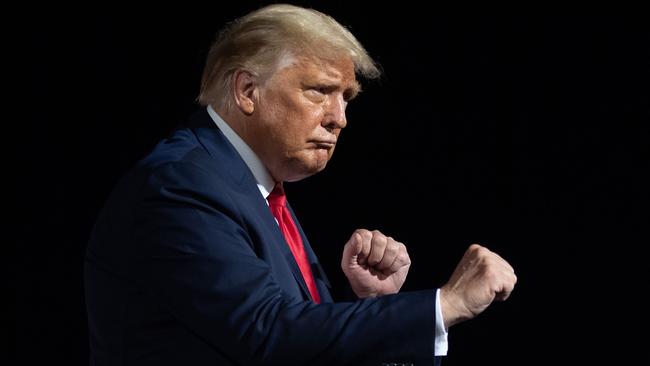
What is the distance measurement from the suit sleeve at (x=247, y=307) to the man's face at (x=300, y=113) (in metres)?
0.27

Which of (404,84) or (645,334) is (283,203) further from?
(645,334)

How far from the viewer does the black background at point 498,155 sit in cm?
303

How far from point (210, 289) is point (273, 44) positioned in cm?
47

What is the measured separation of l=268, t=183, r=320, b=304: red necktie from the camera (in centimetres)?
187

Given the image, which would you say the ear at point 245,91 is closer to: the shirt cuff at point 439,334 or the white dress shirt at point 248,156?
the white dress shirt at point 248,156

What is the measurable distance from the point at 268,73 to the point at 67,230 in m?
1.37

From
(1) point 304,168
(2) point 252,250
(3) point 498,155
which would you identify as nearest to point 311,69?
(1) point 304,168

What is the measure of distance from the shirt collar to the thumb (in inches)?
8.2

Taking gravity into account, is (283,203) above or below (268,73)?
below

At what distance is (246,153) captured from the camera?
1802mm

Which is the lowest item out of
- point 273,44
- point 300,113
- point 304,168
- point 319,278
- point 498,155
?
point 498,155

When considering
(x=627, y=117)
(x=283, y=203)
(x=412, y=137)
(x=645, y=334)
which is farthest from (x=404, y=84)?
(x=283, y=203)

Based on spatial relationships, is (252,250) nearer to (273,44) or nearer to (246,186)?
(246,186)

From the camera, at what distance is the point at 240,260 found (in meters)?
1.48
